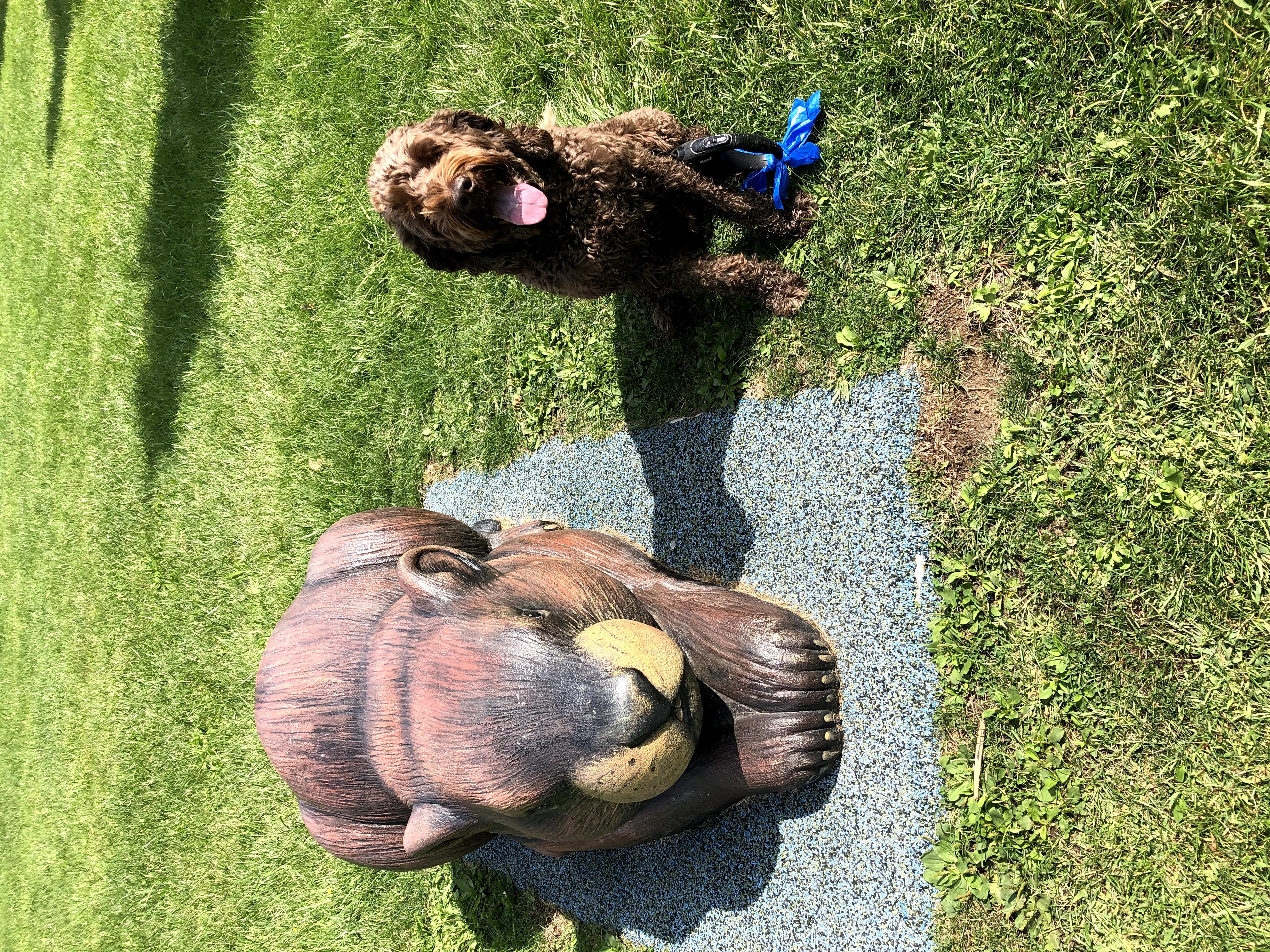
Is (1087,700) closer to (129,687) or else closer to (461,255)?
(461,255)

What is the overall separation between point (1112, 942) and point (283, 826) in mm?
5072

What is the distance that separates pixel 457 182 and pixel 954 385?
70.7 inches

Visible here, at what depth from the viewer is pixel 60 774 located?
23.2ft

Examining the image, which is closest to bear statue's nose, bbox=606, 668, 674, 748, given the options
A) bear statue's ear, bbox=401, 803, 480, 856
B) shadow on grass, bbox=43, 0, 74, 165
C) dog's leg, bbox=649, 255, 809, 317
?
bear statue's ear, bbox=401, 803, 480, 856

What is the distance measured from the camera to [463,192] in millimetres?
2387

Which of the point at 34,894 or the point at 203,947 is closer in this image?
the point at 203,947

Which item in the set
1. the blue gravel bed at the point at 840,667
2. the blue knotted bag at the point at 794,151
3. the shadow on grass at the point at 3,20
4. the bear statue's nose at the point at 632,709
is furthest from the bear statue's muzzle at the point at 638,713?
the shadow on grass at the point at 3,20

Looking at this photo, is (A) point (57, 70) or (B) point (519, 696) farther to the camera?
(A) point (57, 70)

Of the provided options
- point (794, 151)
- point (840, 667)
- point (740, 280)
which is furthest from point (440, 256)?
point (840, 667)

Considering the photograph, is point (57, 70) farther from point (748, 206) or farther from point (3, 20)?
point (748, 206)

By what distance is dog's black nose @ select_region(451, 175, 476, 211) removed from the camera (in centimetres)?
238

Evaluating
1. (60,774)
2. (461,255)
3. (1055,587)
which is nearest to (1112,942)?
(1055,587)

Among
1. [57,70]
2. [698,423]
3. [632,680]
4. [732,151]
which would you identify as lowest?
[632,680]

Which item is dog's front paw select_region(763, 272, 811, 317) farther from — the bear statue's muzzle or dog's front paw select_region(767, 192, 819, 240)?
the bear statue's muzzle
